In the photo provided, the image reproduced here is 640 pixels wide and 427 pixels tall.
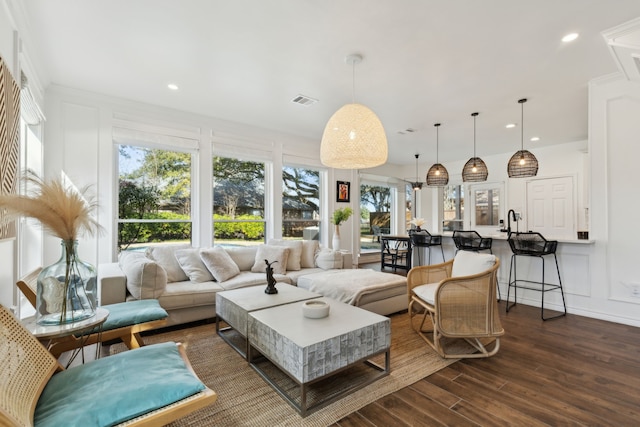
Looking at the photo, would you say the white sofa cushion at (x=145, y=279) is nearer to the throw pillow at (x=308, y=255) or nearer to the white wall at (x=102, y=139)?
the white wall at (x=102, y=139)

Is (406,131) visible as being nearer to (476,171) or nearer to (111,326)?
(476,171)

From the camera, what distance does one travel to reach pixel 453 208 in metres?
8.01

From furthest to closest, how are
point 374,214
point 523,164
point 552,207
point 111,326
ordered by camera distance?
point 374,214, point 552,207, point 523,164, point 111,326

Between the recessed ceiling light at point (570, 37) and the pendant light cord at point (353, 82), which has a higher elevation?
the pendant light cord at point (353, 82)

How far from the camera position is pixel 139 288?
288cm

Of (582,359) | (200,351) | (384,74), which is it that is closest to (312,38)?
(384,74)

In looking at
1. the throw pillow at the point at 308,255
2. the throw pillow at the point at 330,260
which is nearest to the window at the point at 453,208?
the throw pillow at the point at 330,260

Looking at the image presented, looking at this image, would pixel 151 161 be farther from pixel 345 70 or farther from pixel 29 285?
pixel 345 70

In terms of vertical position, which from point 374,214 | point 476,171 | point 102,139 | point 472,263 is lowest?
point 472,263

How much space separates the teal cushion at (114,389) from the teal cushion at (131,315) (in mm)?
727

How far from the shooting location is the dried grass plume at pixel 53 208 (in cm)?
140

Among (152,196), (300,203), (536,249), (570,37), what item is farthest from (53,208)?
(536,249)

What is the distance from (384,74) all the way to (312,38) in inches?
39.3

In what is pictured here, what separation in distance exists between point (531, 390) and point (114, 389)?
2484 mm
